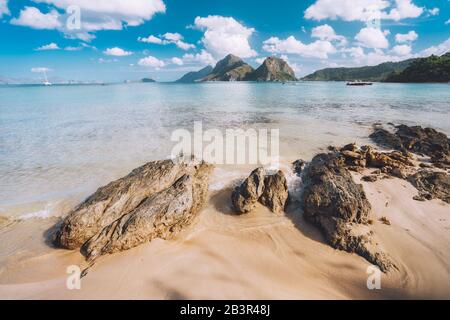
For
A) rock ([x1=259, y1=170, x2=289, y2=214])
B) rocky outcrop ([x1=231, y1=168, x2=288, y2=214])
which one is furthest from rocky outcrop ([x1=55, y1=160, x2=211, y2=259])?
rock ([x1=259, y1=170, x2=289, y2=214])

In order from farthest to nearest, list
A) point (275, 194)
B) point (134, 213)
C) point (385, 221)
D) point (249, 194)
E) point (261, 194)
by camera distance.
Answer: point (261, 194) → point (275, 194) → point (249, 194) → point (385, 221) → point (134, 213)

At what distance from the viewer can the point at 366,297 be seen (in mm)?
4875

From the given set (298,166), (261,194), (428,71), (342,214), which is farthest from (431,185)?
(428,71)

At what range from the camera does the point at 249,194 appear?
25.6 feet

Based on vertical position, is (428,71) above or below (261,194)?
above

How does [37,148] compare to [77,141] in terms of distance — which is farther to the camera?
[77,141]

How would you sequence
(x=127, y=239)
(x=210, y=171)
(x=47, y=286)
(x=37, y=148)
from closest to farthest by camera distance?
(x=47, y=286) → (x=127, y=239) → (x=210, y=171) → (x=37, y=148)

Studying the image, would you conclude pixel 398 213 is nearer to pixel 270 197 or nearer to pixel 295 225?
pixel 295 225

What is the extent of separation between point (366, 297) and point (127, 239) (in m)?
5.59

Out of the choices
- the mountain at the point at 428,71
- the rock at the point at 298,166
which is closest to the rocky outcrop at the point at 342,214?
the rock at the point at 298,166

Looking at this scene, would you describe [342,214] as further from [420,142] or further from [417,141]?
[417,141]

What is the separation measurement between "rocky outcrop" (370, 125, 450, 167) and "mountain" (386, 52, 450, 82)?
138 metres

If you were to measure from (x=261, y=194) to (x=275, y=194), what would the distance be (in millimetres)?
464
